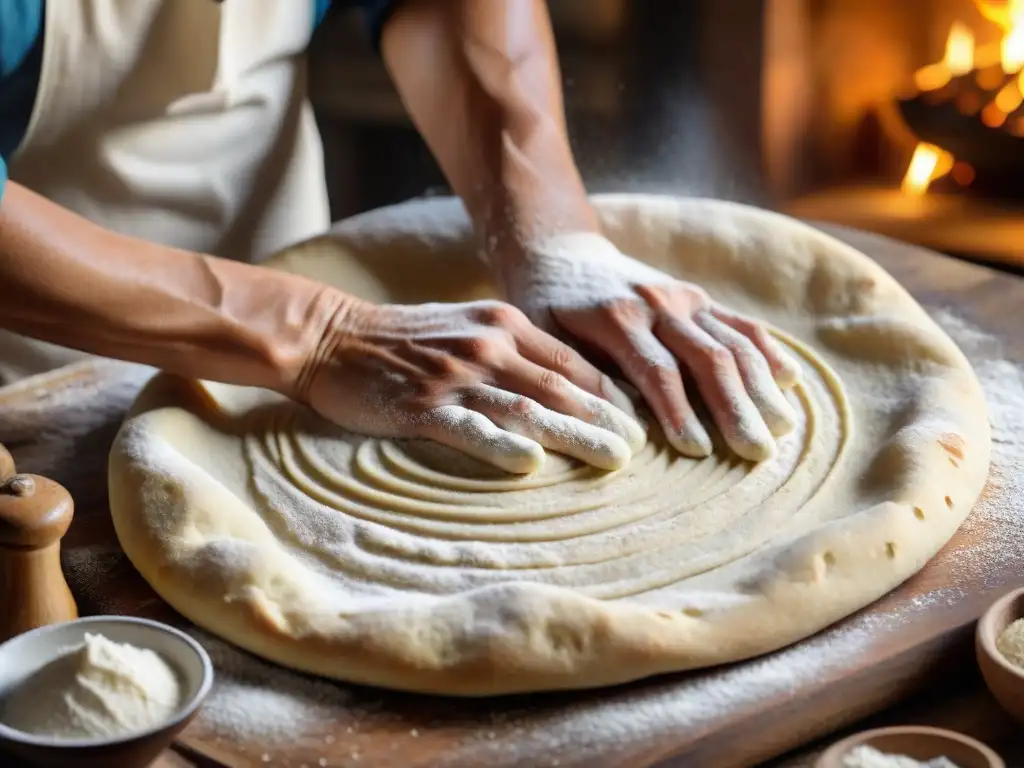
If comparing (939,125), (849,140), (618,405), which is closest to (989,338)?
(618,405)

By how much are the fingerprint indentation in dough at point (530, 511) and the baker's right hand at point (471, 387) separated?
27 mm

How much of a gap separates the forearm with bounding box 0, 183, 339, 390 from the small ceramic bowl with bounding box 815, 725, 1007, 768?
2.60 ft

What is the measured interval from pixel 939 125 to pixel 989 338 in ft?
5.04

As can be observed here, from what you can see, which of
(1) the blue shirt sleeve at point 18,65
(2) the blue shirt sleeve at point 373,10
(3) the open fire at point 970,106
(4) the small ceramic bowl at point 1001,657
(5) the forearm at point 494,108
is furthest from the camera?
(3) the open fire at point 970,106

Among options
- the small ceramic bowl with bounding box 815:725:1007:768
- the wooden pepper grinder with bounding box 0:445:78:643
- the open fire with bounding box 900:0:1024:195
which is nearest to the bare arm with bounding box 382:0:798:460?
the small ceramic bowl with bounding box 815:725:1007:768

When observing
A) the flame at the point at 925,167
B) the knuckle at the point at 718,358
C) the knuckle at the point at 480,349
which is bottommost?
the flame at the point at 925,167

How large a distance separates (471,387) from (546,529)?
8.9 inches

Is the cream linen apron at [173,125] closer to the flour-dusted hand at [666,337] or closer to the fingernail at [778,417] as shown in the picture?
the flour-dusted hand at [666,337]

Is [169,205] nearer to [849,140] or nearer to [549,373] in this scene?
[549,373]

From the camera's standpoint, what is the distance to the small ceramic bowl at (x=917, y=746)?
949 millimetres

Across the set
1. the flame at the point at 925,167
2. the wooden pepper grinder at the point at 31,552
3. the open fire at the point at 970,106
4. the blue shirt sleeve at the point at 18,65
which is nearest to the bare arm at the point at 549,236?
the blue shirt sleeve at the point at 18,65

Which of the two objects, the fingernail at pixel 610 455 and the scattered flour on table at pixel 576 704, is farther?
the fingernail at pixel 610 455

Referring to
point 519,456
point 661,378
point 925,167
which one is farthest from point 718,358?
point 925,167

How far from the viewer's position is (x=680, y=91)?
3.15 metres
